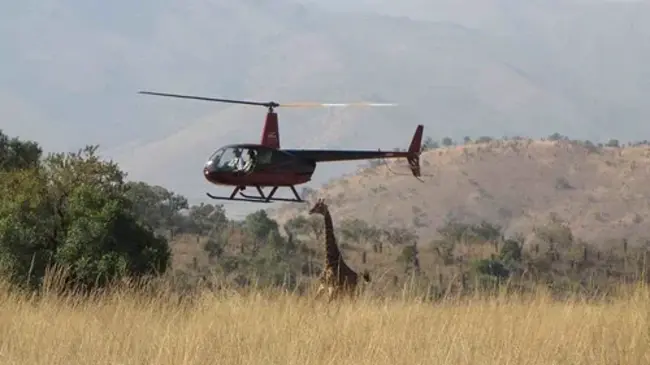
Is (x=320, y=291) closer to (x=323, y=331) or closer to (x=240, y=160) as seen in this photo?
(x=240, y=160)

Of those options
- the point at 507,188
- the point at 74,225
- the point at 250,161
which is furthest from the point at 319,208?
the point at 507,188

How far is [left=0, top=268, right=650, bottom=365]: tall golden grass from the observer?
690cm

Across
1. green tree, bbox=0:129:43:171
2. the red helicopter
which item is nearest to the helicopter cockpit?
the red helicopter

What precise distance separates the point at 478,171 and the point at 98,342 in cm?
12234

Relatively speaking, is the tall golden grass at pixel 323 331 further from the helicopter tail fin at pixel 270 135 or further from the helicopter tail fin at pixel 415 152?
the helicopter tail fin at pixel 415 152

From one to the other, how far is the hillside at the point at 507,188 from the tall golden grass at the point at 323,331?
314ft

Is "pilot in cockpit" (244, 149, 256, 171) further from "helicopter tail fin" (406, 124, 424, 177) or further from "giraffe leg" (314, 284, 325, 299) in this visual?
"helicopter tail fin" (406, 124, 424, 177)

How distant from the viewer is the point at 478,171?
5032 inches

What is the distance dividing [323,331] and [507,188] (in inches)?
4714

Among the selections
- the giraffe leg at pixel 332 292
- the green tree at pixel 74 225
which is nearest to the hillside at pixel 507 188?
the green tree at pixel 74 225

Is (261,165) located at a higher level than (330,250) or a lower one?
higher

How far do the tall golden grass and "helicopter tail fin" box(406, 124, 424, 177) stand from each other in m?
5.55

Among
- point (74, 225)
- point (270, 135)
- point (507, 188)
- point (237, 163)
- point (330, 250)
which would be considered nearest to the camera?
point (330, 250)

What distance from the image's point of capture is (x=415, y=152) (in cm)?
1530
